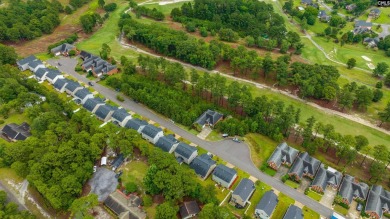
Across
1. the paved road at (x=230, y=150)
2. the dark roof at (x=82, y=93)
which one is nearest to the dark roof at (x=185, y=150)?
the paved road at (x=230, y=150)

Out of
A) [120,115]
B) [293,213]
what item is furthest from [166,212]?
[120,115]

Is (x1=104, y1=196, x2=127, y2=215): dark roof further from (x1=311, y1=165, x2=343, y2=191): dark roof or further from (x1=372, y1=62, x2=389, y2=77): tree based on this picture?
(x1=372, y1=62, x2=389, y2=77): tree

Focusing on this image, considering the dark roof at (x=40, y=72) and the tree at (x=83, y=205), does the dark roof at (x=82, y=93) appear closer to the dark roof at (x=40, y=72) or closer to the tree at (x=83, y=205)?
the dark roof at (x=40, y=72)

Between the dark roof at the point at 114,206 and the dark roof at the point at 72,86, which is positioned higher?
the dark roof at the point at 72,86

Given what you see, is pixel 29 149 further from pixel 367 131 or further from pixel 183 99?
pixel 367 131

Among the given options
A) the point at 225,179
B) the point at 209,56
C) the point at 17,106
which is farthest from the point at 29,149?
the point at 209,56

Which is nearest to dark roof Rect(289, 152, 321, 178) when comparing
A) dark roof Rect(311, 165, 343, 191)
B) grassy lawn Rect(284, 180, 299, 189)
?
dark roof Rect(311, 165, 343, 191)
